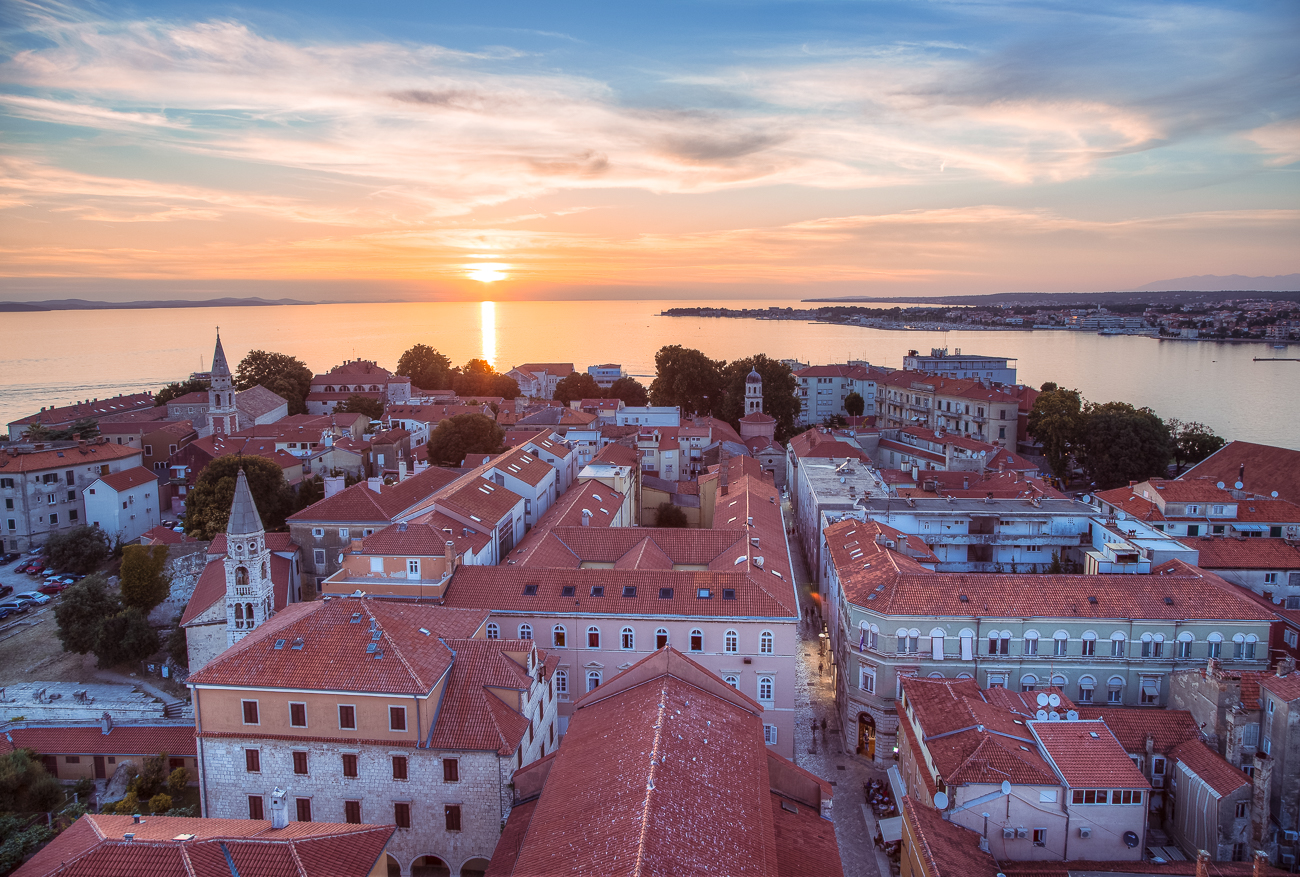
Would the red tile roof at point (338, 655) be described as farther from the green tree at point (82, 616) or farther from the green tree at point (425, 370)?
the green tree at point (425, 370)

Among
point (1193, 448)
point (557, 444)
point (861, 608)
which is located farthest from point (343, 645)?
point (1193, 448)

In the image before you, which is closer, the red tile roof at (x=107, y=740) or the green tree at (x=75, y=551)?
the red tile roof at (x=107, y=740)

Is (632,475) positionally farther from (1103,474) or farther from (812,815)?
(1103,474)

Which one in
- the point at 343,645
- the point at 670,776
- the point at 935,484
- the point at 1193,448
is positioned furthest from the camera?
the point at 1193,448

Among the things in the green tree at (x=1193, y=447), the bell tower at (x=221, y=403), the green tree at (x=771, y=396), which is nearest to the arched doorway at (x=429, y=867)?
the bell tower at (x=221, y=403)

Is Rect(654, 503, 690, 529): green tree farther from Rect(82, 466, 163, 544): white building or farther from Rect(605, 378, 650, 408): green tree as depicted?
Rect(605, 378, 650, 408): green tree

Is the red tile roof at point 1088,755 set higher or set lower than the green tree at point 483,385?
lower
